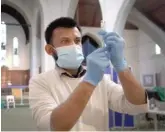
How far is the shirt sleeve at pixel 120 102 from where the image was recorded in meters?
1.72

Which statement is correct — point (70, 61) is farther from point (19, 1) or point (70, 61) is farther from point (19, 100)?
point (19, 1)

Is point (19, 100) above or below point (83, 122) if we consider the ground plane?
below

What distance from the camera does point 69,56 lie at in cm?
193

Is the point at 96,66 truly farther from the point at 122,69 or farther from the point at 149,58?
the point at 149,58

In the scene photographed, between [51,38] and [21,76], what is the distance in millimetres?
27152

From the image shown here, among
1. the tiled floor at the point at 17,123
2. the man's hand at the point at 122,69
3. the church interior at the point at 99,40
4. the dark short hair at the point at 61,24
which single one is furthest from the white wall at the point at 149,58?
the man's hand at the point at 122,69


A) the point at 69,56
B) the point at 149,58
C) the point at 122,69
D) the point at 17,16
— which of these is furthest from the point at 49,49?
the point at 17,16

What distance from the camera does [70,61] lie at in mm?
1939

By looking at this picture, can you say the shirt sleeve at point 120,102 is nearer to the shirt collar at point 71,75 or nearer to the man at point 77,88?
the man at point 77,88

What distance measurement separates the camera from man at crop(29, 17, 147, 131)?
1.45m

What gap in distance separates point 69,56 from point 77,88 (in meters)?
0.51

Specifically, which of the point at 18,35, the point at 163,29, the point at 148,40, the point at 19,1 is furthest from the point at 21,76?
the point at 163,29

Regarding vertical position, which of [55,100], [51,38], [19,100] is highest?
[51,38]

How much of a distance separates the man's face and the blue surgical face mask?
0.13 ft
